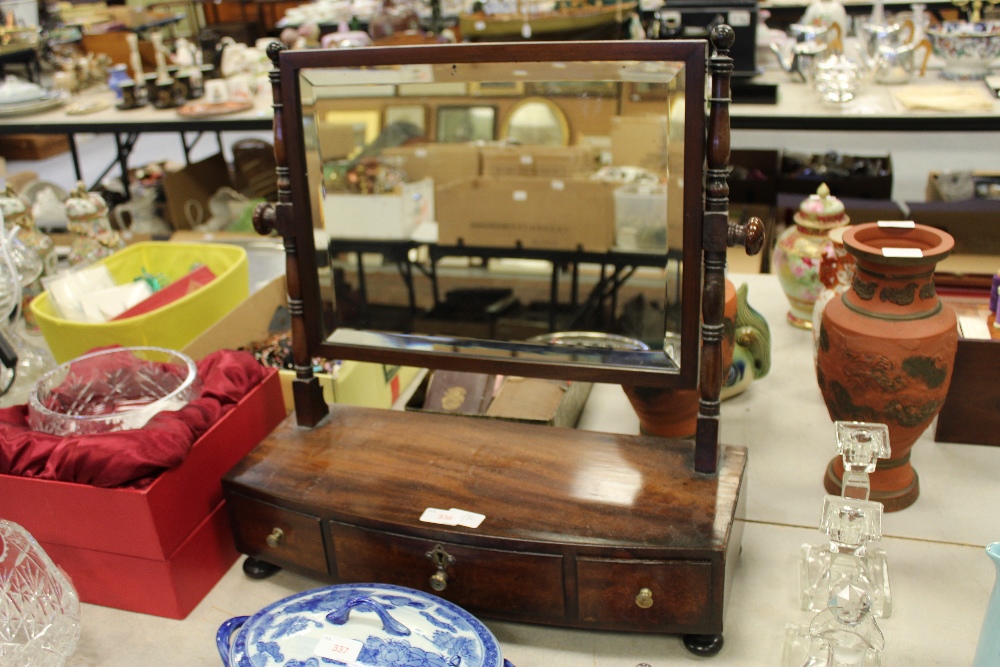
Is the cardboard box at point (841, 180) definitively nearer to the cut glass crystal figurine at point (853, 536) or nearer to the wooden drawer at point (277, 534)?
the cut glass crystal figurine at point (853, 536)

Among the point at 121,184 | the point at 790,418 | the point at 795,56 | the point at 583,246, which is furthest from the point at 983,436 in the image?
the point at 121,184

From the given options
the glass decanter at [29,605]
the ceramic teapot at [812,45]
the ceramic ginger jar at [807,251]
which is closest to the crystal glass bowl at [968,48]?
the ceramic teapot at [812,45]

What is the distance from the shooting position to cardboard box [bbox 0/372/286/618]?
34.5 inches

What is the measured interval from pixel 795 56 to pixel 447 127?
1011 mm

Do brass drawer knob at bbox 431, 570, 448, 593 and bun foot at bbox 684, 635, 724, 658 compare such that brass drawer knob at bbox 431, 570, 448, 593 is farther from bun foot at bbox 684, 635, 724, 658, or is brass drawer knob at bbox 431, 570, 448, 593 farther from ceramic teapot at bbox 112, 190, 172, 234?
ceramic teapot at bbox 112, 190, 172, 234

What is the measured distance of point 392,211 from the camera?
6.88ft

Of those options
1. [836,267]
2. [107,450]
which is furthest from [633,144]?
[107,450]

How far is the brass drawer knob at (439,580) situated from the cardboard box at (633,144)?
1.34 m

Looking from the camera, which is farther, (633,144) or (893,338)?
(633,144)

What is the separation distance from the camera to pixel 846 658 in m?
0.75

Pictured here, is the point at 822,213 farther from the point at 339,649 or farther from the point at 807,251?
the point at 339,649

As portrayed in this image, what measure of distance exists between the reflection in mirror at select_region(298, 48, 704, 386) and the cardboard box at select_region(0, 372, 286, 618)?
0.30 meters

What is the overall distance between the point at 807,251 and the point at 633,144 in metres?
0.90

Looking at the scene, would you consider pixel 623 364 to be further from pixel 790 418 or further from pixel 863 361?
pixel 790 418
